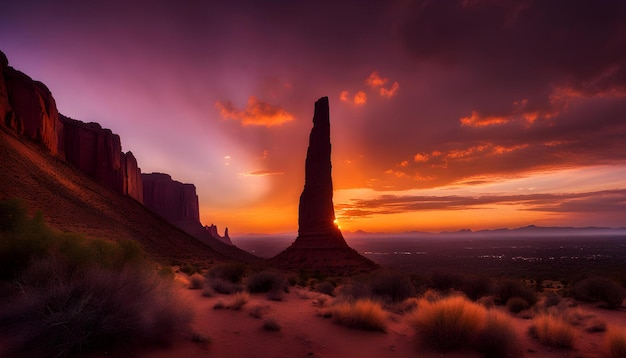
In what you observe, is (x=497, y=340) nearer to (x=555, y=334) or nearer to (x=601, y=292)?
(x=555, y=334)

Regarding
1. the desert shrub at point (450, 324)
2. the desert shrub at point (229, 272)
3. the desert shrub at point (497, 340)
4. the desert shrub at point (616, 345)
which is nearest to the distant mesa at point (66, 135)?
the desert shrub at point (229, 272)

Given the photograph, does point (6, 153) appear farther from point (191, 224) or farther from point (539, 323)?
point (191, 224)

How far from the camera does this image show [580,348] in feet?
28.2

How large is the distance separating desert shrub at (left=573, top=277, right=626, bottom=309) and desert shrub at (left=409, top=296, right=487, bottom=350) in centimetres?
1394

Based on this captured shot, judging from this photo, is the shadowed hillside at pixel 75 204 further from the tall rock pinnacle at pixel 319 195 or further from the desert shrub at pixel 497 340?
the desert shrub at pixel 497 340

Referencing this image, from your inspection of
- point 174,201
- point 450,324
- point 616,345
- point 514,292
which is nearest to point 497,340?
point 450,324

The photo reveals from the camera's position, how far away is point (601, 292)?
17.5 m

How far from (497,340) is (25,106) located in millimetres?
65363

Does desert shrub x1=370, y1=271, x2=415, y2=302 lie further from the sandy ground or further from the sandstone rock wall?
the sandstone rock wall

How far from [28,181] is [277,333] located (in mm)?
37383

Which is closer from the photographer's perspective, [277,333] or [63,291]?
[63,291]

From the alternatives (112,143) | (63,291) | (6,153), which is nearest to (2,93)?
(6,153)

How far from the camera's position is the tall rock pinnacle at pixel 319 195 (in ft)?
178

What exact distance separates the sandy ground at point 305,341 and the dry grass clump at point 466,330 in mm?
311
